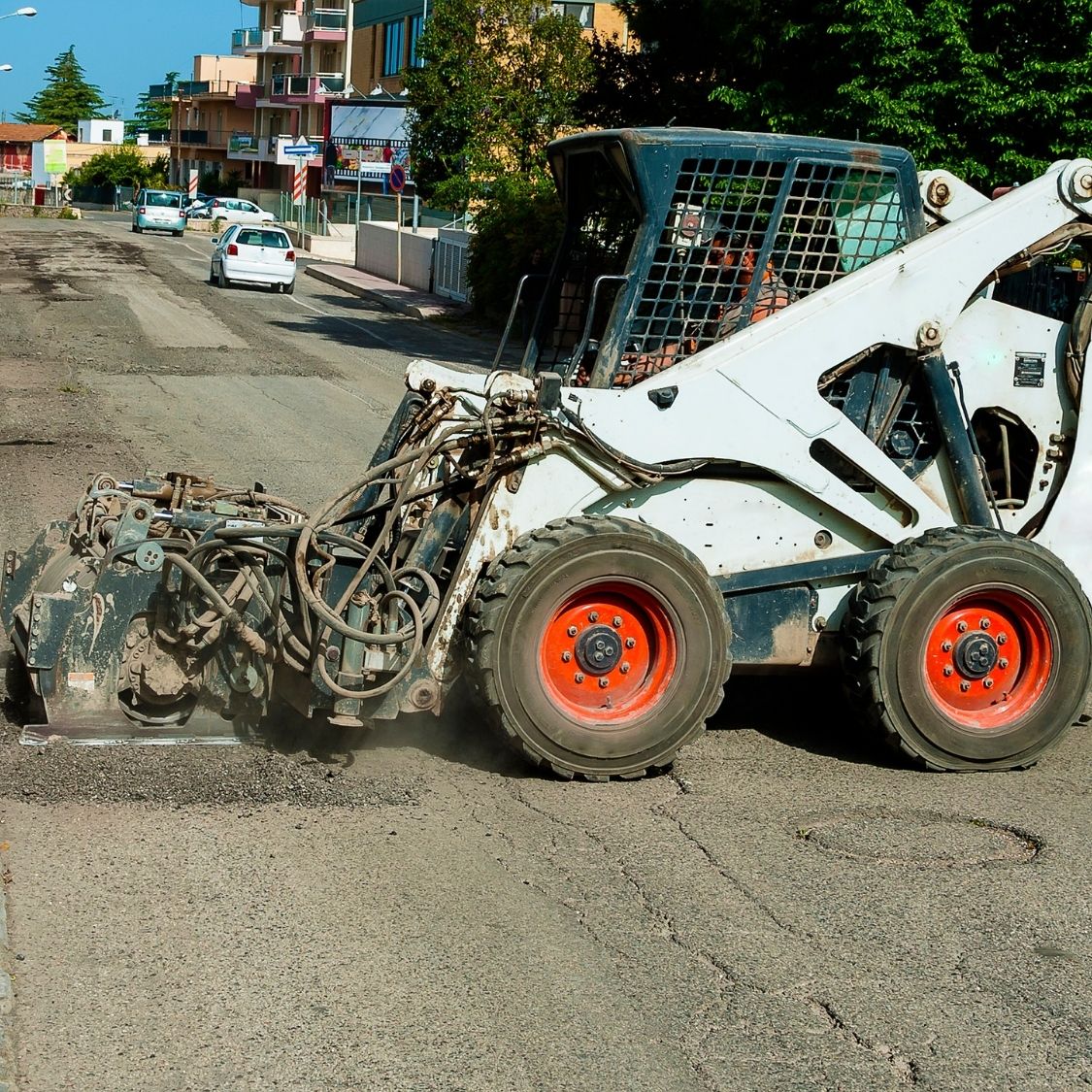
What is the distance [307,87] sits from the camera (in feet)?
300

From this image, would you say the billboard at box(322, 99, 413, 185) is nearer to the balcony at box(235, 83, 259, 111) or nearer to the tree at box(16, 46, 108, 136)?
the balcony at box(235, 83, 259, 111)

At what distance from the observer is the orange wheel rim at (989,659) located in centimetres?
653

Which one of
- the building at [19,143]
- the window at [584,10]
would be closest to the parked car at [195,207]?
the window at [584,10]

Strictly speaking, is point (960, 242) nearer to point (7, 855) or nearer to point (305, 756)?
point (305, 756)

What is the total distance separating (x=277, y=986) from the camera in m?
4.49

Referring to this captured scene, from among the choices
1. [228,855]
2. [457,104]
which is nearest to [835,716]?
[228,855]

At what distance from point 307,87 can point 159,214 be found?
2614 centimetres

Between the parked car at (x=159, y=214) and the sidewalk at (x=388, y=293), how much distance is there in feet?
66.2

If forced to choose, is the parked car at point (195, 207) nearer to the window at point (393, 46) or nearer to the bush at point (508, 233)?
the window at point (393, 46)

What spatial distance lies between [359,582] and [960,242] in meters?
2.76

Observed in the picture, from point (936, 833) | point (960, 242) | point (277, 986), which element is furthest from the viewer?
point (960, 242)

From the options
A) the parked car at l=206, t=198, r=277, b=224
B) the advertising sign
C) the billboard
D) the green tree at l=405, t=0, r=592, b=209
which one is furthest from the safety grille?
the advertising sign

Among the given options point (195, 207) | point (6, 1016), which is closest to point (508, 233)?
point (6, 1016)

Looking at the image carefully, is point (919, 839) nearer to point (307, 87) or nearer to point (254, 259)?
point (254, 259)
